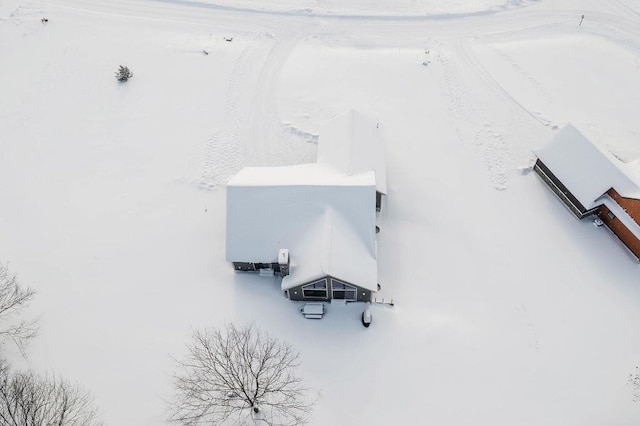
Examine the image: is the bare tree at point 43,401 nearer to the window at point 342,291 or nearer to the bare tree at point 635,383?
the window at point 342,291

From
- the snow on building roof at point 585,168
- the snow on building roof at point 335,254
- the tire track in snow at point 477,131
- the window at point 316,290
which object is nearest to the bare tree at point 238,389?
the window at point 316,290

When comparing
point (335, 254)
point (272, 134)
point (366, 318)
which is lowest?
point (366, 318)

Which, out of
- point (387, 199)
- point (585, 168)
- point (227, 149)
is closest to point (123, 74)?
point (227, 149)

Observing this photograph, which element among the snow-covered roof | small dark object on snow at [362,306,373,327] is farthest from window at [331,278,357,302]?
the snow-covered roof

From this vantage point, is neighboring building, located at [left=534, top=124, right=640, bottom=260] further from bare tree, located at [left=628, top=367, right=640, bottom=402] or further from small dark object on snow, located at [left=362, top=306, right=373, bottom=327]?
small dark object on snow, located at [left=362, top=306, right=373, bottom=327]

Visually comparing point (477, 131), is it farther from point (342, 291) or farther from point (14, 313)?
point (14, 313)

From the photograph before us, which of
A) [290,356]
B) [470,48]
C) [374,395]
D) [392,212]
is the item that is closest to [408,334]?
[374,395]
